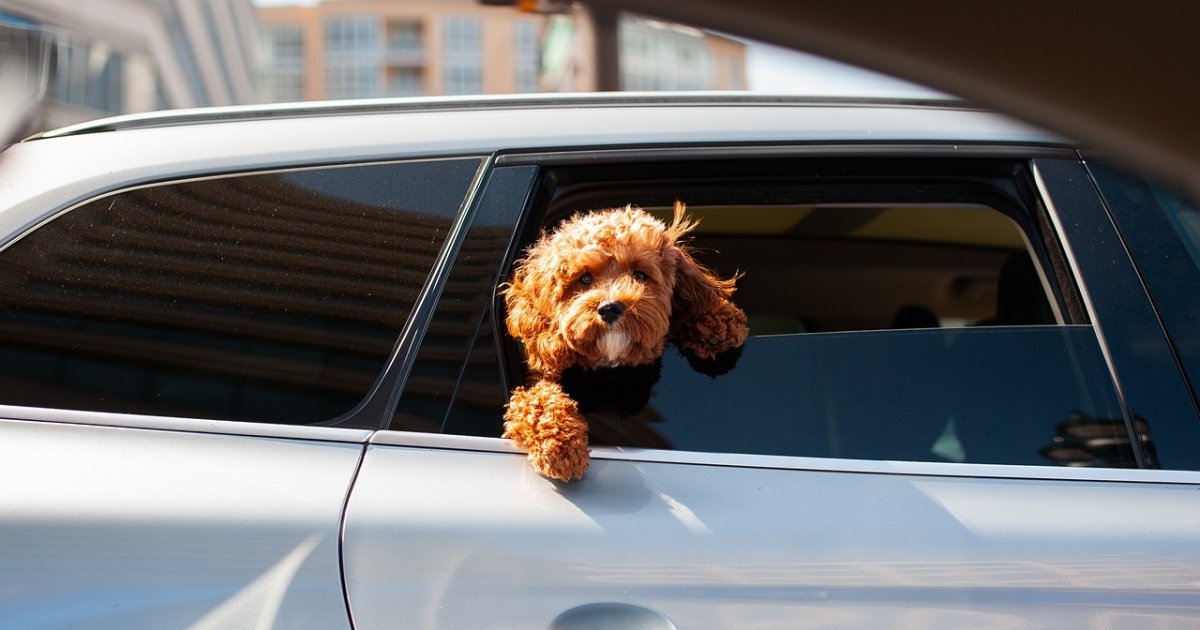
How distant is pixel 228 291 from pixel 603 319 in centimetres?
72

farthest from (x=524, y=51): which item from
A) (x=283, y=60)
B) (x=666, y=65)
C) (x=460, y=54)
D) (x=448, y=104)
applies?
(x=448, y=104)

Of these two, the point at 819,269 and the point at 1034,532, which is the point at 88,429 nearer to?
the point at 1034,532

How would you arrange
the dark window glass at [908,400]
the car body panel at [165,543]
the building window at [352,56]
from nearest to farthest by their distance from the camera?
the car body panel at [165,543]
the dark window glass at [908,400]
the building window at [352,56]

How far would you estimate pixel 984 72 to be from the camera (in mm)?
769

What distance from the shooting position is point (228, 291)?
1.81m

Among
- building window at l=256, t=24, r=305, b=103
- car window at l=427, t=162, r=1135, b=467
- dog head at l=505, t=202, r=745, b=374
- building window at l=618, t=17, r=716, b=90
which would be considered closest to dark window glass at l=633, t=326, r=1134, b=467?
car window at l=427, t=162, r=1135, b=467

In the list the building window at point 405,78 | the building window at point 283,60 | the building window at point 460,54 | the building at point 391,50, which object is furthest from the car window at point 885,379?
the building window at point 405,78

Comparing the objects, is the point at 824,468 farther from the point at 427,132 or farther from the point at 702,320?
the point at 427,132

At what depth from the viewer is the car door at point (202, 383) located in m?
1.54

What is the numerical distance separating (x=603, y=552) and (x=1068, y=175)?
1.24 metres

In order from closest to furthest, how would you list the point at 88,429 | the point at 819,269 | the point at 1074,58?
1. the point at 1074,58
2. the point at 88,429
3. the point at 819,269

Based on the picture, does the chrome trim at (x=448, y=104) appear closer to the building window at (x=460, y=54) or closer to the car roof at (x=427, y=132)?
the car roof at (x=427, y=132)

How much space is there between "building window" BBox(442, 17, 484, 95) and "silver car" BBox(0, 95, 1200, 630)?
7548cm

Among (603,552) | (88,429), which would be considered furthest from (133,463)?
(603,552)
